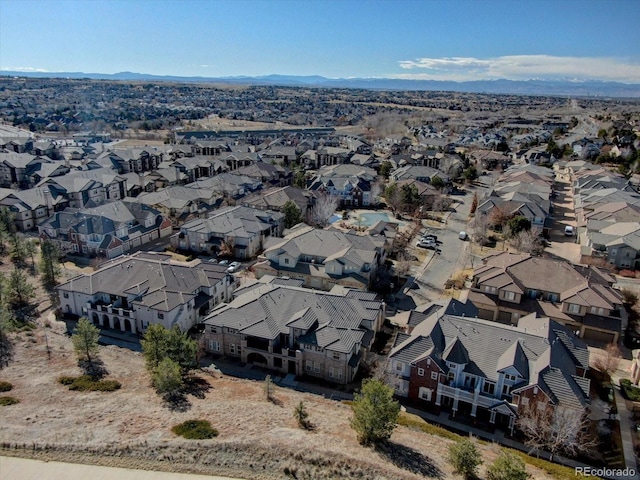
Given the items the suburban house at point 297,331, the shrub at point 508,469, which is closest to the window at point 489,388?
the shrub at point 508,469

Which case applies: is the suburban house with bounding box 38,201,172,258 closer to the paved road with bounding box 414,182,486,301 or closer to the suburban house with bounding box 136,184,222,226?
the suburban house with bounding box 136,184,222,226

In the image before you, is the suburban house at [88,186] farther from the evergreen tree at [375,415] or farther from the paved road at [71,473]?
the evergreen tree at [375,415]

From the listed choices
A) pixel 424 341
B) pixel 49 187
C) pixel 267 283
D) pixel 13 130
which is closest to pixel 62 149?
pixel 49 187

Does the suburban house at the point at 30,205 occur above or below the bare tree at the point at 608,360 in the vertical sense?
above

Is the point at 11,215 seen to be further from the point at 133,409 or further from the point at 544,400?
the point at 544,400

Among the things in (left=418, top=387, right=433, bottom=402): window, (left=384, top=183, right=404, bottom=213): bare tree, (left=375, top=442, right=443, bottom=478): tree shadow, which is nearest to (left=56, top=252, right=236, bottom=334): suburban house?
(left=418, top=387, right=433, bottom=402): window

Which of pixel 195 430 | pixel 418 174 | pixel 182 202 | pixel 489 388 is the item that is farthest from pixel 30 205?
pixel 418 174
